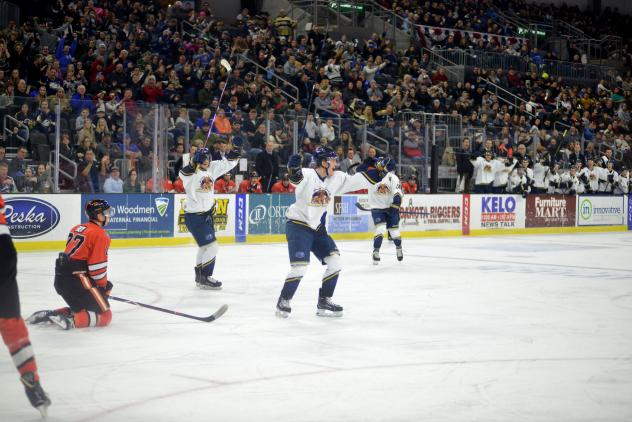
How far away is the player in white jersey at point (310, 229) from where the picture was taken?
8.43 meters

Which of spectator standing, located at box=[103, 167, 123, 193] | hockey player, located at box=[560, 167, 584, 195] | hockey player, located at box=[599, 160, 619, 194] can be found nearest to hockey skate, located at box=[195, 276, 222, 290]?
spectator standing, located at box=[103, 167, 123, 193]

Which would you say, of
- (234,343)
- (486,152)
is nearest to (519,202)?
(486,152)

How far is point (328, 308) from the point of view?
8.59 metres

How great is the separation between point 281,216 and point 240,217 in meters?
1.03

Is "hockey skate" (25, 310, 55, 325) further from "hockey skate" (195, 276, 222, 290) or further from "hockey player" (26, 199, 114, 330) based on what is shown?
"hockey skate" (195, 276, 222, 290)

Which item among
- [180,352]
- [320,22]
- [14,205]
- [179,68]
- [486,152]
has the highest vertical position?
[320,22]

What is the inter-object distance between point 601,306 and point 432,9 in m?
22.0

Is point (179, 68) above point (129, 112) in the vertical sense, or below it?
above

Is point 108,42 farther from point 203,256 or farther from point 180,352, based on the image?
point 180,352

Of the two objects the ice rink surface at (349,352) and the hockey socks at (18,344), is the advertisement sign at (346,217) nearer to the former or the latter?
the ice rink surface at (349,352)

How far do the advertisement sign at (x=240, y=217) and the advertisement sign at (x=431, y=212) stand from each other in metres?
3.92

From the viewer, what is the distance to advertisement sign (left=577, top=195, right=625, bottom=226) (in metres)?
23.8

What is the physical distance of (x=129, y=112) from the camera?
15.8 m

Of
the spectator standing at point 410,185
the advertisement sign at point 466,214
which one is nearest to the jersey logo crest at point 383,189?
the spectator standing at point 410,185
